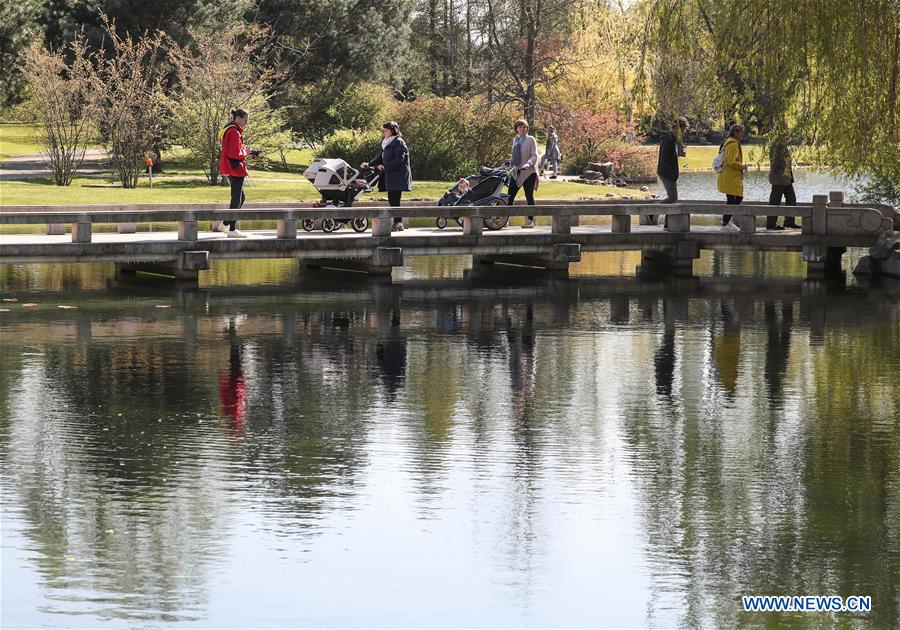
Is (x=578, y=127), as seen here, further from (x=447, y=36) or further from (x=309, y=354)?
(x=309, y=354)

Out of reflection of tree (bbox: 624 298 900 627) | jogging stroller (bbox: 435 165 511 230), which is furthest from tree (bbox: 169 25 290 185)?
reflection of tree (bbox: 624 298 900 627)

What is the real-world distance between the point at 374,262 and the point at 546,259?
365cm

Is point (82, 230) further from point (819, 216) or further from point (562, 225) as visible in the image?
point (819, 216)

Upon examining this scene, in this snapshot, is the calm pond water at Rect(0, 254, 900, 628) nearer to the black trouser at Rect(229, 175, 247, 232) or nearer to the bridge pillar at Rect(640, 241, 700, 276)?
the black trouser at Rect(229, 175, 247, 232)

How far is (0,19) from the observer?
52625mm

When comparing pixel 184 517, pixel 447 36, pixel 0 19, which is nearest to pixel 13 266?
pixel 184 517

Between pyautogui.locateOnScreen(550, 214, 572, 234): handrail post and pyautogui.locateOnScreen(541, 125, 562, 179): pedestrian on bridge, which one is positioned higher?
pyautogui.locateOnScreen(541, 125, 562, 179): pedestrian on bridge

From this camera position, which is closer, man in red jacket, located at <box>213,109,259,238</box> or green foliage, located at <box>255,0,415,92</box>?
man in red jacket, located at <box>213,109,259,238</box>

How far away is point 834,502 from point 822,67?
14450 millimetres

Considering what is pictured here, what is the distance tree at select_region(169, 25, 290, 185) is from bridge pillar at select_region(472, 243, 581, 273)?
1867cm

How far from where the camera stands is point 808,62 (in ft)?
84.3

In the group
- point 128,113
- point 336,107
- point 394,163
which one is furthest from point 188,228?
point 336,107

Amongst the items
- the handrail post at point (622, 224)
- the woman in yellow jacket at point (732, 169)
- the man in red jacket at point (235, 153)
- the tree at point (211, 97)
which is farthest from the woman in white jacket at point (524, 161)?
the tree at point (211, 97)

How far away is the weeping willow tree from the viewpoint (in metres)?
23.4
